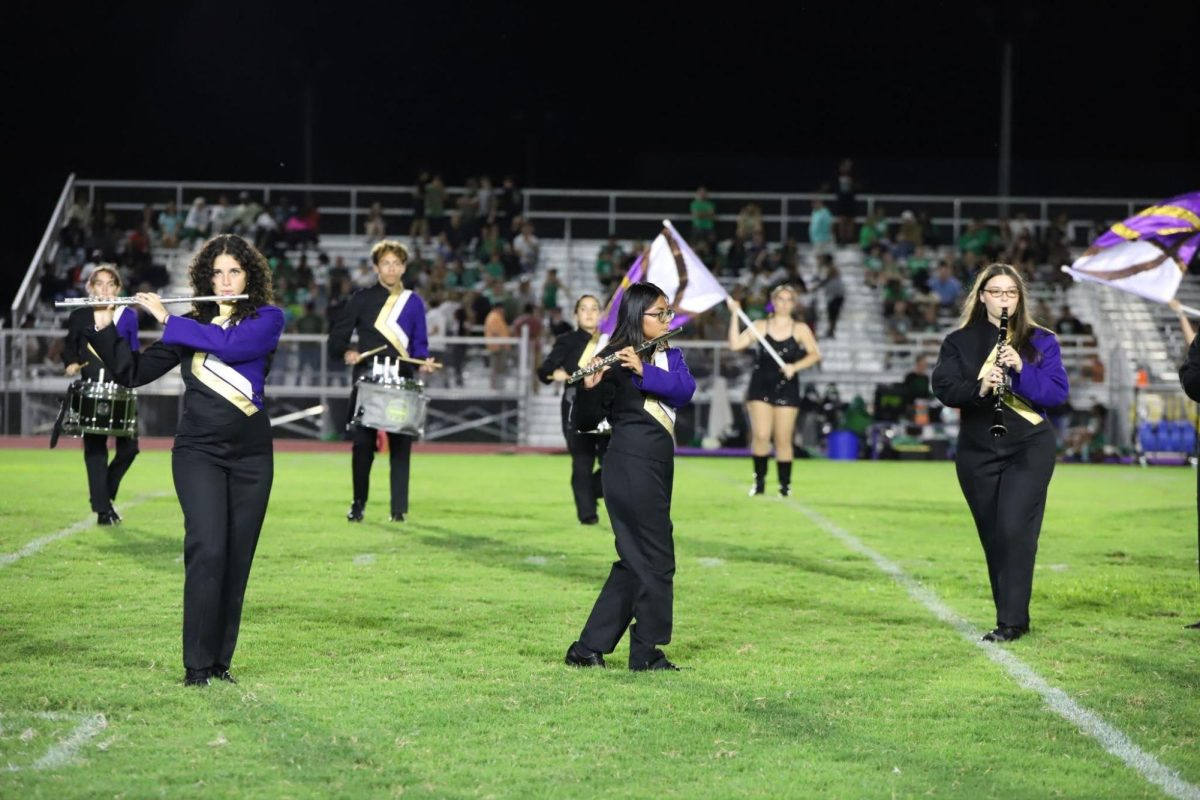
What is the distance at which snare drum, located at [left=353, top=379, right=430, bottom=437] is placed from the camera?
11914 millimetres

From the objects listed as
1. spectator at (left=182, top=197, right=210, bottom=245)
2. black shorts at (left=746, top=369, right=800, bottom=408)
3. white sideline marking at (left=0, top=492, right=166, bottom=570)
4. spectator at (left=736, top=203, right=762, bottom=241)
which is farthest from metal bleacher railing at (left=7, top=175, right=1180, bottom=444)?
white sideline marking at (left=0, top=492, right=166, bottom=570)

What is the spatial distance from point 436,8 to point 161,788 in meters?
34.0

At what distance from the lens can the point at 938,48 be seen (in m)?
40.0

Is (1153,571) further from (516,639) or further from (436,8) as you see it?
(436,8)

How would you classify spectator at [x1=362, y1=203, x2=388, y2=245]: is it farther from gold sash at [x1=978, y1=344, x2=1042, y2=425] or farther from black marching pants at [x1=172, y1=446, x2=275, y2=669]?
black marching pants at [x1=172, y1=446, x2=275, y2=669]

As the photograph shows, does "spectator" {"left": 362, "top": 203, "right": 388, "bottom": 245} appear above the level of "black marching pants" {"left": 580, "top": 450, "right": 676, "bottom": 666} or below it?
above

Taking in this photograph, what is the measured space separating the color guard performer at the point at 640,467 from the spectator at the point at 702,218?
81.3 feet

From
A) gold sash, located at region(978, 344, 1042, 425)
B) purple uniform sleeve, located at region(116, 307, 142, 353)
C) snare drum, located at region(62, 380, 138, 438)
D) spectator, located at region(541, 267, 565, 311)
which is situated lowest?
snare drum, located at region(62, 380, 138, 438)

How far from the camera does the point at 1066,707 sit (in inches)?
242

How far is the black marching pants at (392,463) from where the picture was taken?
12422mm

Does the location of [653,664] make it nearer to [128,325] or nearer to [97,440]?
[128,325]

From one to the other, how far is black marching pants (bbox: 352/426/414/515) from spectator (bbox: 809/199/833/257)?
2050 centimetres

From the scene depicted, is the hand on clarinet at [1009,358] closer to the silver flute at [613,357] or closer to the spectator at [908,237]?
the silver flute at [613,357]

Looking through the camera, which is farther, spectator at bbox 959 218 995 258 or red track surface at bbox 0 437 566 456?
spectator at bbox 959 218 995 258
